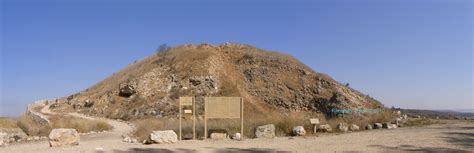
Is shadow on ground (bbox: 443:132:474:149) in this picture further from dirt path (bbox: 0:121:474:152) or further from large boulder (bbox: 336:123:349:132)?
large boulder (bbox: 336:123:349:132)

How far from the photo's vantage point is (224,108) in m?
18.8

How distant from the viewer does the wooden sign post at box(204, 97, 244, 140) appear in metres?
18.6

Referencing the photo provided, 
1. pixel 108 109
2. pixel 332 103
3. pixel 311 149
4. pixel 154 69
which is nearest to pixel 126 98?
pixel 108 109

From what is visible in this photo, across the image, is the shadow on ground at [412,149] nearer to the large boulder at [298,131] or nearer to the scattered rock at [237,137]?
the large boulder at [298,131]

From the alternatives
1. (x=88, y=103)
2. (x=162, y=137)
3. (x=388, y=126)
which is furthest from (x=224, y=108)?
(x=88, y=103)

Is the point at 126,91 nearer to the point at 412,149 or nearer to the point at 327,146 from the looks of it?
the point at 327,146

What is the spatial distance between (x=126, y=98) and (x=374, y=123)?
2833 cm

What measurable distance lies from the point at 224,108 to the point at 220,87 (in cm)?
2624

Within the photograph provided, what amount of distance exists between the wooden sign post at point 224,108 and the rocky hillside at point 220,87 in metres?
21.1

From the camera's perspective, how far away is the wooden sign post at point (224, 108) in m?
18.6

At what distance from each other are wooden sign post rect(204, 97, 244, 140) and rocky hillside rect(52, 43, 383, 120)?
21128 millimetres

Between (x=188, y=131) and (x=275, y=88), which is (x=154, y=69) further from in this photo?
(x=188, y=131)

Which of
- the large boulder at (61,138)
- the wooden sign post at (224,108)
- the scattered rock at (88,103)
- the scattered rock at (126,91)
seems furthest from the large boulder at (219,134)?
the scattered rock at (88,103)

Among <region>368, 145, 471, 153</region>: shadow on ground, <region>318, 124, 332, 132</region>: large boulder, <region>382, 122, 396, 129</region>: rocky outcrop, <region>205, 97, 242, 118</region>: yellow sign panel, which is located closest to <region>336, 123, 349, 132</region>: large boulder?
<region>318, 124, 332, 132</region>: large boulder
